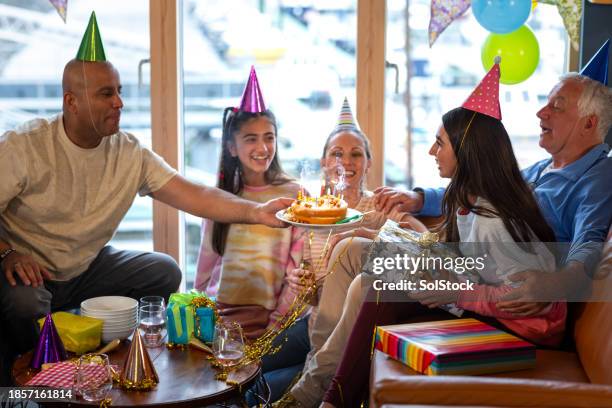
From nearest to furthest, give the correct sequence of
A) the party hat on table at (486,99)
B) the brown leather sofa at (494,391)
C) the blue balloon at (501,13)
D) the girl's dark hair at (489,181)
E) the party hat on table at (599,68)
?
the brown leather sofa at (494,391) → the girl's dark hair at (489,181) → the party hat on table at (486,99) → the party hat on table at (599,68) → the blue balloon at (501,13)

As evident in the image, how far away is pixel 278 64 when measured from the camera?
351 centimetres

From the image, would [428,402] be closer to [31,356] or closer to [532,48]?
[31,356]

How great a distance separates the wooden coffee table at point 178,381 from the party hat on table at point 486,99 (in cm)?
104

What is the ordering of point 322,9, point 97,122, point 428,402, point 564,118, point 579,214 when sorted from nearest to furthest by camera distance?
point 428,402 < point 579,214 < point 564,118 < point 97,122 < point 322,9

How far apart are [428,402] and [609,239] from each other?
88 centimetres

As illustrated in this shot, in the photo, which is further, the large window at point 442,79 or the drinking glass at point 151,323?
the large window at point 442,79

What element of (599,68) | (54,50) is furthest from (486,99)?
(54,50)

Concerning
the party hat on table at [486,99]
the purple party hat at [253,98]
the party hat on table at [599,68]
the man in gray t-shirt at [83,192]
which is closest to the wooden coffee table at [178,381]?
the man in gray t-shirt at [83,192]

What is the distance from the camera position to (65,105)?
Result: 296 centimetres

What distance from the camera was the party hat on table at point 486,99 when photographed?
239 cm

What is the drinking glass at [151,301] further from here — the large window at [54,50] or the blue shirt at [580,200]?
the large window at [54,50]

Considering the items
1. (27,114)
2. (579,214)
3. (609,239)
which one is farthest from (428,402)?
(27,114)

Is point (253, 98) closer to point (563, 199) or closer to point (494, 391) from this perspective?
point (563, 199)

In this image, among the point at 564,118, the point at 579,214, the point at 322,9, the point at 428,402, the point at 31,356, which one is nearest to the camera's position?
the point at 428,402
